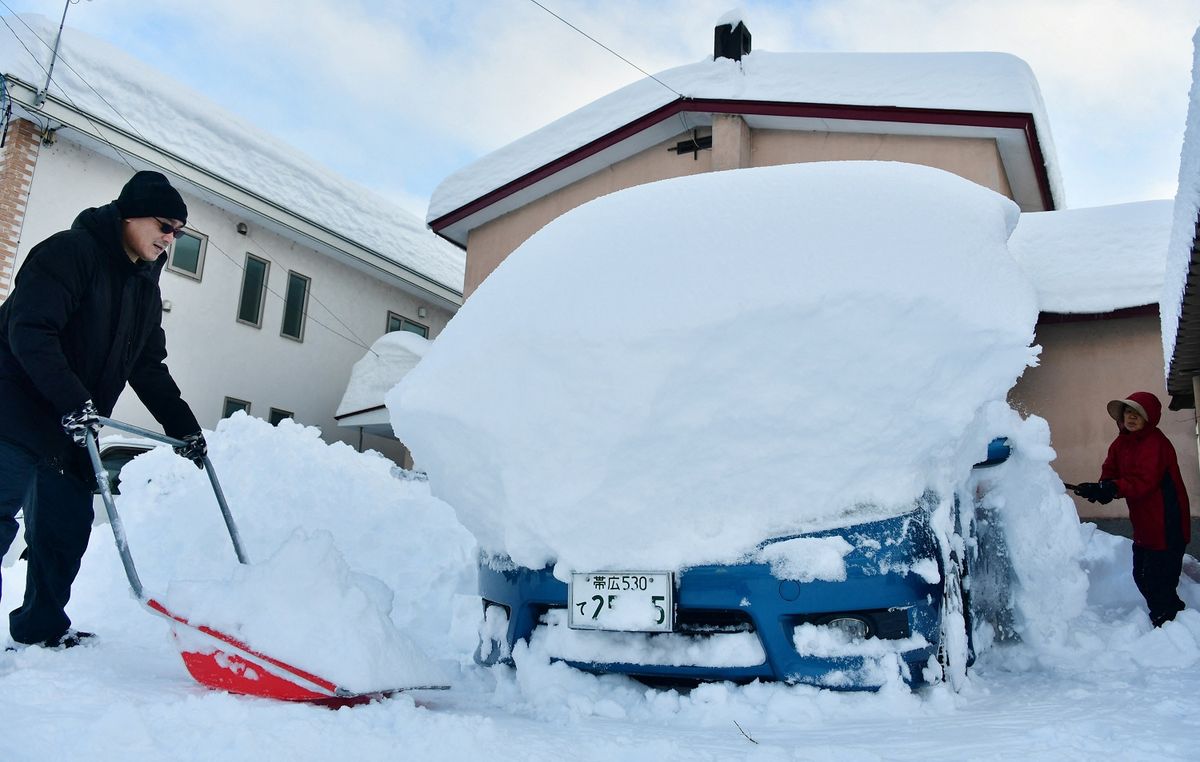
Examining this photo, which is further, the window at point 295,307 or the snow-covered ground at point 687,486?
the window at point 295,307

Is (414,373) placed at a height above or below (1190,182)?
below

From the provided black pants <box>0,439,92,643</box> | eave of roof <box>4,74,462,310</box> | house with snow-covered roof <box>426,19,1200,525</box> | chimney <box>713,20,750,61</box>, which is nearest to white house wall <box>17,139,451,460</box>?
eave of roof <box>4,74,462,310</box>

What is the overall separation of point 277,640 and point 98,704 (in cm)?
45

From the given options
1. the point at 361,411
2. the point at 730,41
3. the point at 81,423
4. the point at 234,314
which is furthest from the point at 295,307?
the point at 81,423

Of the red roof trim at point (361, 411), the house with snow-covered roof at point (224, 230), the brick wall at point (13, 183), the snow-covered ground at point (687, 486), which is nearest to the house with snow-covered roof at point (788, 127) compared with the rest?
the red roof trim at point (361, 411)

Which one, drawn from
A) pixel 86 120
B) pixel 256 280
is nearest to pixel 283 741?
pixel 86 120

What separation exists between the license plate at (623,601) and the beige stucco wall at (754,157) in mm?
Result: 7007

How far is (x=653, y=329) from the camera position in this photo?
2195 mm

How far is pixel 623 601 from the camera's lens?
219 centimetres

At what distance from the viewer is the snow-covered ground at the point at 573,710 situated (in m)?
1.77

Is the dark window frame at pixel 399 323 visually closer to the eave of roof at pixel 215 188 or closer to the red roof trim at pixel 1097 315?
the eave of roof at pixel 215 188

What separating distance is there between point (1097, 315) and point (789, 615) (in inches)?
204

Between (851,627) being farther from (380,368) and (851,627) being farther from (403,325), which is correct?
(403,325)

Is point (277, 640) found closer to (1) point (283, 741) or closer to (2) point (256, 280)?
(1) point (283, 741)
